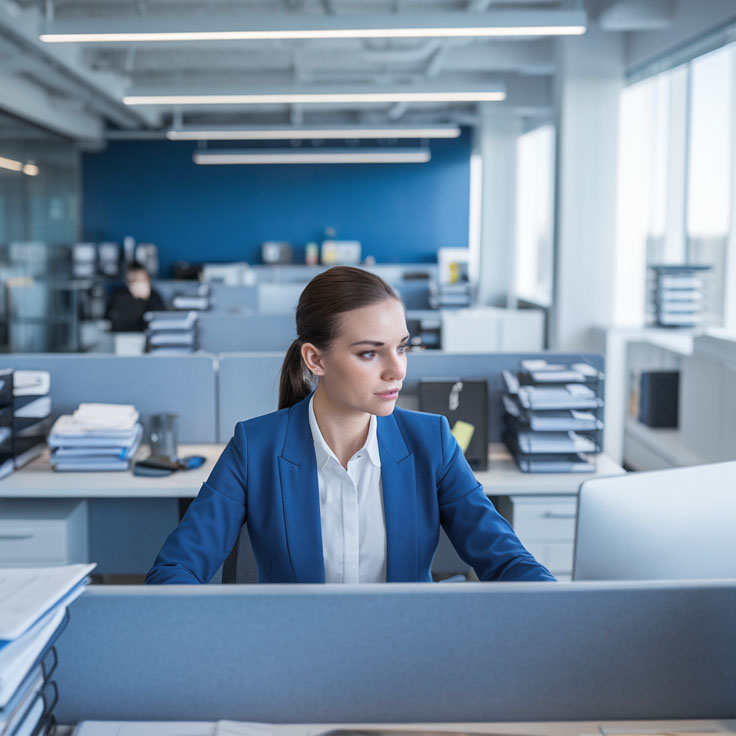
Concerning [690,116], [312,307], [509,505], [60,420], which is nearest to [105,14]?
[690,116]

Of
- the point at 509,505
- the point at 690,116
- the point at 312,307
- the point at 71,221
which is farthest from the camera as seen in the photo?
the point at 71,221

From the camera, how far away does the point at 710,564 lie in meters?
1.21

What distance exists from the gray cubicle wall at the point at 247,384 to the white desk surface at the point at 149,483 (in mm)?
403

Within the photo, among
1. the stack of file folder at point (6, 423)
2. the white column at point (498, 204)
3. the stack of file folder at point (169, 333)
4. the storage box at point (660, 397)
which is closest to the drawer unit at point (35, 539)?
the stack of file folder at point (6, 423)

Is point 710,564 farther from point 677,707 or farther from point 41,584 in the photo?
point 41,584

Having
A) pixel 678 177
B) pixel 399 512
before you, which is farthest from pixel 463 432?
pixel 678 177

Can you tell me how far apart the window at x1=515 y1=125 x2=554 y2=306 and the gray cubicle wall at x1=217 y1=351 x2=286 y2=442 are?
23.6ft

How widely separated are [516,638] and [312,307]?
81 cm

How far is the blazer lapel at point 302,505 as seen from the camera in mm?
1574

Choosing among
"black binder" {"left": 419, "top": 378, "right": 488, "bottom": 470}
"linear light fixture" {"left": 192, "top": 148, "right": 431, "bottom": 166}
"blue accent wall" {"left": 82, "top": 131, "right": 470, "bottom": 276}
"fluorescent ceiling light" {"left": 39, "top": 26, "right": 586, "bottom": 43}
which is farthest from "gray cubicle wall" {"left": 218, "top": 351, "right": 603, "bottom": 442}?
"blue accent wall" {"left": 82, "top": 131, "right": 470, "bottom": 276}

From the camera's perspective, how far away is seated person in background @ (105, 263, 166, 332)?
6582 millimetres

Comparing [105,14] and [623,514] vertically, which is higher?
[105,14]

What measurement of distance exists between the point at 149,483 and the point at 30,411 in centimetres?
63

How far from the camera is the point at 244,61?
8891 millimetres
